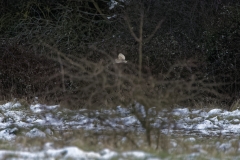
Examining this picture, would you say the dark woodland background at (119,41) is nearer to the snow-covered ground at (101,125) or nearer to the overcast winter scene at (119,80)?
the overcast winter scene at (119,80)

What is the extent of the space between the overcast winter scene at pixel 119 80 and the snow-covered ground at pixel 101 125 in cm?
3

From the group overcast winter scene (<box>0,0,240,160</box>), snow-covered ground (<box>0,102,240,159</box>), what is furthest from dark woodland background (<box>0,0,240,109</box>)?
snow-covered ground (<box>0,102,240,159</box>)

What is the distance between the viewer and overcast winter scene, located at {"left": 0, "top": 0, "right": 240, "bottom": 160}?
26.6 feet

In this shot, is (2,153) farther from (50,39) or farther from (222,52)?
(50,39)

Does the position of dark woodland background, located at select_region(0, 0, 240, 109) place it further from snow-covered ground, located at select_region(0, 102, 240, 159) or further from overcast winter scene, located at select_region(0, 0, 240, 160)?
snow-covered ground, located at select_region(0, 102, 240, 159)

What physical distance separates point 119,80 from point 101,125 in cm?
93

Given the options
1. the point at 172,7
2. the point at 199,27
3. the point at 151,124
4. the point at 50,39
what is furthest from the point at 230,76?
the point at 151,124

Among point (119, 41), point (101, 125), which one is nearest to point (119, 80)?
point (101, 125)

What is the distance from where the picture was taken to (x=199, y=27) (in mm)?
20688

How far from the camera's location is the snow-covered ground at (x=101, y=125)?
6.59 meters

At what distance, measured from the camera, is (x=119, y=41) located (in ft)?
68.0

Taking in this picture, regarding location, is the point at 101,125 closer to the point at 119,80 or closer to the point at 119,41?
the point at 119,80

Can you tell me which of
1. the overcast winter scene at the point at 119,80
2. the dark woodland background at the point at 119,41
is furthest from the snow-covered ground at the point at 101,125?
the dark woodland background at the point at 119,41

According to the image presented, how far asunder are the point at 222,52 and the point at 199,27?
312cm
